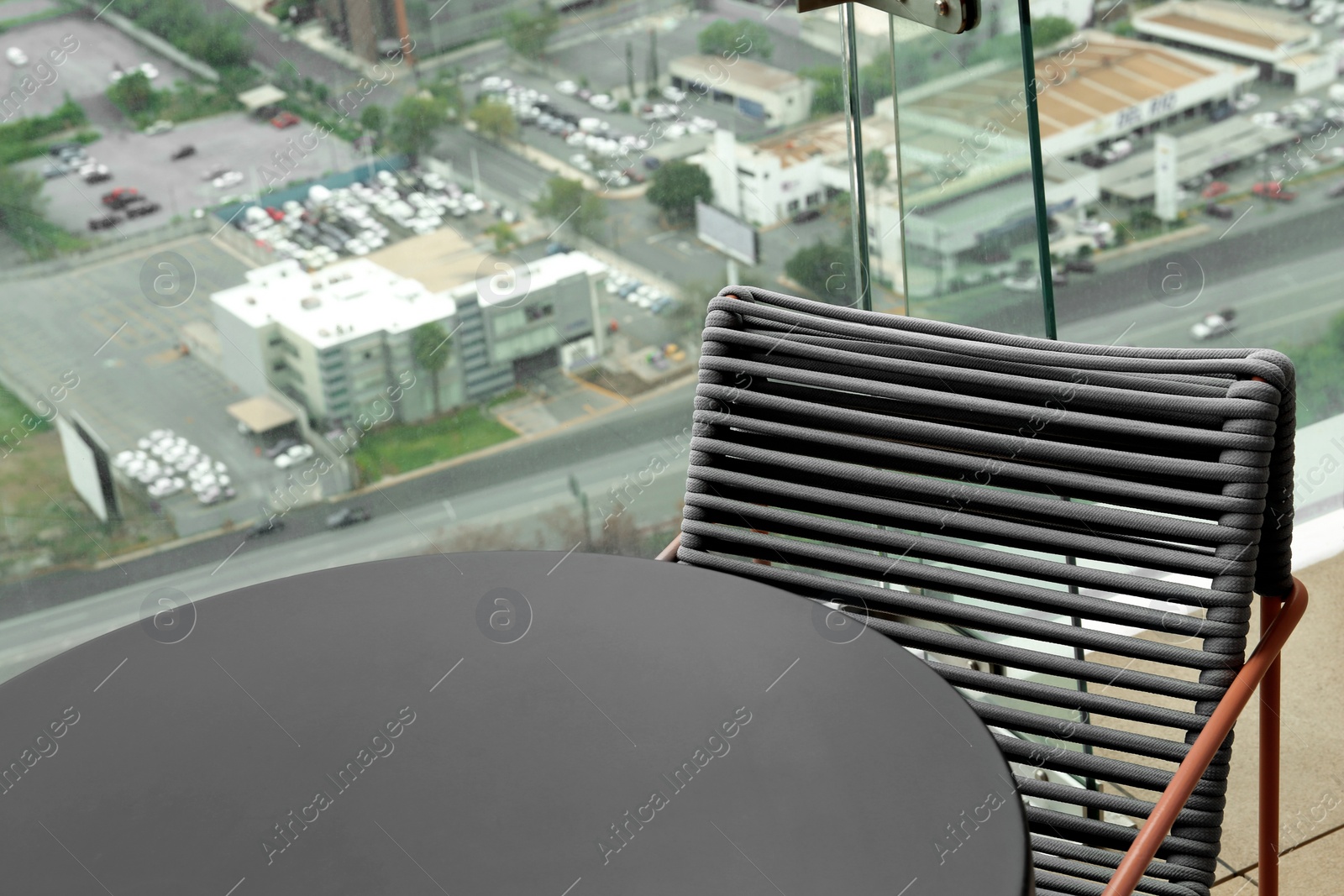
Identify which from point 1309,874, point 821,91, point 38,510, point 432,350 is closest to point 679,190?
point 821,91

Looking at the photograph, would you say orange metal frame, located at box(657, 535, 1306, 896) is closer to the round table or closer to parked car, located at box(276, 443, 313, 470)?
the round table

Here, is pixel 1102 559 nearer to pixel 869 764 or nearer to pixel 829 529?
pixel 829 529

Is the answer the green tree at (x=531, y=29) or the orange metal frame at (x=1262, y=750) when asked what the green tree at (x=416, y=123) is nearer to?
the green tree at (x=531, y=29)

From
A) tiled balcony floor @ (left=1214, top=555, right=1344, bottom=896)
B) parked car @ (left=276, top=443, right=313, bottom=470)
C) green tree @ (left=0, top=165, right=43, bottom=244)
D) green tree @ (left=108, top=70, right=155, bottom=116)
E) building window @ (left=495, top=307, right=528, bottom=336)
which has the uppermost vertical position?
green tree @ (left=108, top=70, right=155, bottom=116)

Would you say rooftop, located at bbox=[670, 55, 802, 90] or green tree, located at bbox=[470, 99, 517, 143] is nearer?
green tree, located at bbox=[470, 99, 517, 143]

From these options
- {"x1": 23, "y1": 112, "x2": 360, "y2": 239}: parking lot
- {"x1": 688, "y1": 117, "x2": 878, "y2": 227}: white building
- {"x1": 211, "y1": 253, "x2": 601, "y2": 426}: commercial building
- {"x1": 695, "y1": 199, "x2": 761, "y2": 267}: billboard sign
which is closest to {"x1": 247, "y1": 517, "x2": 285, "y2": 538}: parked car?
{"x1": 211, "y1": 253, "x2": 601, "y2": 426}: commercial building

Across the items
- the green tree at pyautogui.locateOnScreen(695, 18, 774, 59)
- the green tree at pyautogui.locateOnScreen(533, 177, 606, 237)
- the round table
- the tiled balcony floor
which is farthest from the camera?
the green tree at pyautogui.locateOnScreen(533, 177, 606, 237)
